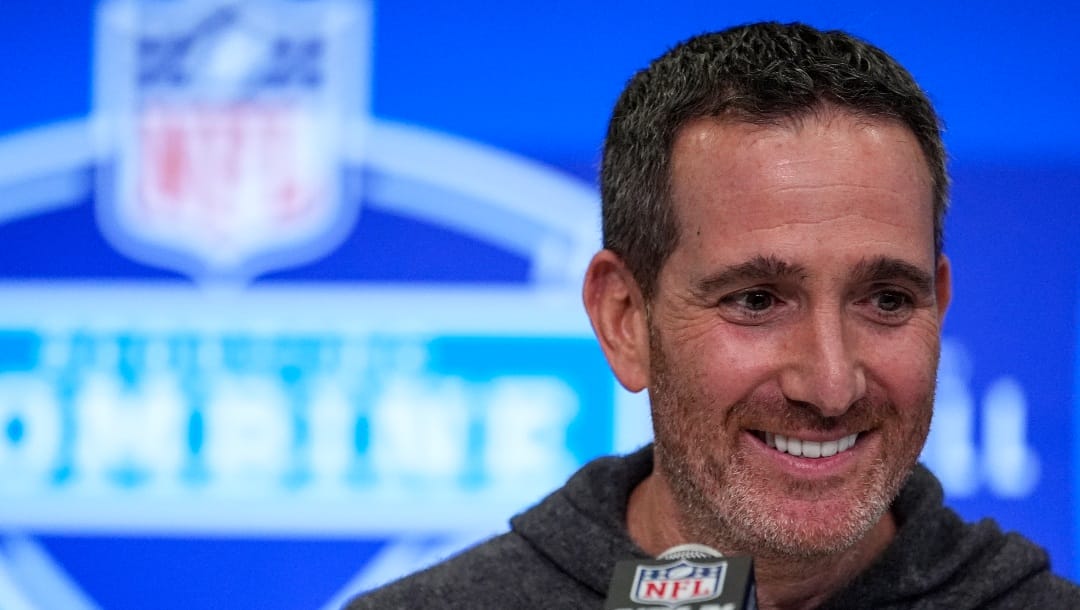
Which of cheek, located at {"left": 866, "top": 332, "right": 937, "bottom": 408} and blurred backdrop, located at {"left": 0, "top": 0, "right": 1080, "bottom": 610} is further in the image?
→ blurred backdrop, located at {"left": 0, "top": 0, "right": 1080, "bottom": 610}

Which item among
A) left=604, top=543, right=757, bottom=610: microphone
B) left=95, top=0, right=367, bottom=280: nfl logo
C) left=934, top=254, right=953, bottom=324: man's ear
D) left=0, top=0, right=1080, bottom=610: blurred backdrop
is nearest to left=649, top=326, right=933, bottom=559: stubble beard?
left=934, top=254, right=953, bottom=324: man's ear

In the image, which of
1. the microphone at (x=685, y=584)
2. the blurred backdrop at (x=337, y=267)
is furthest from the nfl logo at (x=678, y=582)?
the blurred backdrop at (x=337, y=267)

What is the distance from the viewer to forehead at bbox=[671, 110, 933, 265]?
5.95 ft

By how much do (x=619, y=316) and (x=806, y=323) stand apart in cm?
39

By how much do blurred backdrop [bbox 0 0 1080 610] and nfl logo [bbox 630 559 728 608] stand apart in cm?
190

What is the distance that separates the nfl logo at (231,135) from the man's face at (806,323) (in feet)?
5.36

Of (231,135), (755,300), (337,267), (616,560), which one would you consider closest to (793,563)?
(616,560)

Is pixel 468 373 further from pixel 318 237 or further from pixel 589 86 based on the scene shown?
pixel 589 86

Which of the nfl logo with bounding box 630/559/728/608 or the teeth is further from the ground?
the teeth

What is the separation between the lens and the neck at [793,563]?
1956 millimetres

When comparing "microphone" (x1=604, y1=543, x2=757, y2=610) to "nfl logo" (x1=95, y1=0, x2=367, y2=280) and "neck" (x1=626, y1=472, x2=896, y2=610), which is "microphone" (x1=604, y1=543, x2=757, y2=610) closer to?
"neck" (x1=626, y1=472, x2=896, y2=610)

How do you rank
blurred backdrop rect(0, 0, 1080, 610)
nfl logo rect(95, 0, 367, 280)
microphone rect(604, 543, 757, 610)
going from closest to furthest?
1. microphone rect(604, 543, 757, 610)
2. blurred backdrop rect(0, 0, 1080, 610)
3. nfl logo rect(95, 0, 367, 280)

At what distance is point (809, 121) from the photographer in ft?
6.14

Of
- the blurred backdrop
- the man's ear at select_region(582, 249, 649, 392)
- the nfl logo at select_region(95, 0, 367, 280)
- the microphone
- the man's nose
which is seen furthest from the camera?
the nfl logo at select_region(95, 0, 367, 280)
